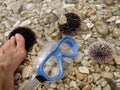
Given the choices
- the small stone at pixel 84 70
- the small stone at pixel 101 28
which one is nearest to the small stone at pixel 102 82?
the small stone at pixel 84 70

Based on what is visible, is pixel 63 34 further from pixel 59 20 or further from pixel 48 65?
pixel 48 65

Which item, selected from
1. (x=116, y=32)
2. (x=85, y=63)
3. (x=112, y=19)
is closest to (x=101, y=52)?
(x=85, y=63)

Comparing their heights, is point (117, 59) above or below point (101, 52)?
below

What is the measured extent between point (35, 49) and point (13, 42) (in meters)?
0.17

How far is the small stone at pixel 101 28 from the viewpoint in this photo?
233 cm

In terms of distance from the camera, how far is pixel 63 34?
7.50ft

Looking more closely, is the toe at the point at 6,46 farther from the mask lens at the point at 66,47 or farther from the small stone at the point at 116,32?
the small stone at the point at 116,32

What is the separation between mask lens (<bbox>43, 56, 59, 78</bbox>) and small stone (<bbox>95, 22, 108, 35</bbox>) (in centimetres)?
47

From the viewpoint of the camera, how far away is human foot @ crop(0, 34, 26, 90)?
1.96m

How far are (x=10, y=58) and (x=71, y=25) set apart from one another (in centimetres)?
51

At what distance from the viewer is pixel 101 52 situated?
6.71 feet

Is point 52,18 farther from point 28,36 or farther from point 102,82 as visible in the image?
point 102,82

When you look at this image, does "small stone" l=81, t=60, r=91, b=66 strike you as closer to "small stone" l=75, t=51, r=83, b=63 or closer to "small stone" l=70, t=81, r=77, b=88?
"small stone" l=75, t=51, r=83, b=63

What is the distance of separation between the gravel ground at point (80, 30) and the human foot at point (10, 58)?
67 mm
